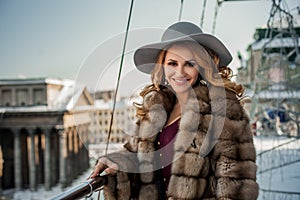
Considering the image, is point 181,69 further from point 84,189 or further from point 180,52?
point 84,189

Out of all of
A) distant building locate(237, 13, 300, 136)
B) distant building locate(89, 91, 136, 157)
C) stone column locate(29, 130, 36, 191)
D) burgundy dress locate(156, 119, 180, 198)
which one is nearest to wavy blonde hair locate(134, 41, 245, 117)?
burgundy dress locate(156, 119, 180, 198)

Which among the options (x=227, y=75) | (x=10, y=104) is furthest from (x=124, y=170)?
(x=10, y=104)

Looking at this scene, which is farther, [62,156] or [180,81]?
[62,156]

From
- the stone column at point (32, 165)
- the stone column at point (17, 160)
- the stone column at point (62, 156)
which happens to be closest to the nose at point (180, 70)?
the stone column at point (62, 156)

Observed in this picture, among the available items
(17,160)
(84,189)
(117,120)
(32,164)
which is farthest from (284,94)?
(17,160)

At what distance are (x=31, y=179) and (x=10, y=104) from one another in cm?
412

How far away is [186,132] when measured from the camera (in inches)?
56.5

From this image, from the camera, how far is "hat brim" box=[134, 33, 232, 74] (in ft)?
4.77

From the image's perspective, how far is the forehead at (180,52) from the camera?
1.48 m

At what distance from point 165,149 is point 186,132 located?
15 cm

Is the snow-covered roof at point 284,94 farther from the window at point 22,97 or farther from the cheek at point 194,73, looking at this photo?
the window at point 22,97

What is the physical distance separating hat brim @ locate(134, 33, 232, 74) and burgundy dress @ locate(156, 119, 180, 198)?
0.30 meters

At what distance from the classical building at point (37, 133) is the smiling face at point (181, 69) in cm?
1630

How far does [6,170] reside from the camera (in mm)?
19531
